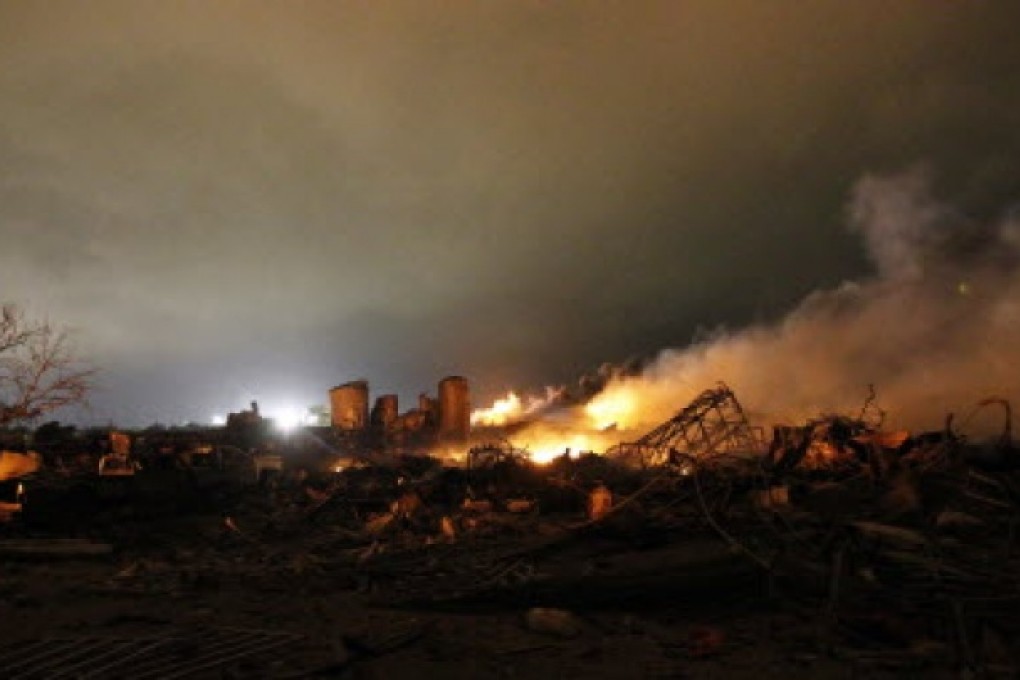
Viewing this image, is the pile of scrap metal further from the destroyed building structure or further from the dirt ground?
the destroyed building structure

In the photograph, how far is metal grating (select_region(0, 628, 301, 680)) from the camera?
7.33m

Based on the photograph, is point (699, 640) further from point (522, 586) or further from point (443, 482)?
point (443, 482)

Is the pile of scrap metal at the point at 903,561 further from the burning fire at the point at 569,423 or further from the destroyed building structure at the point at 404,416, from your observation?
the destroyed building structure at the point at 404,416

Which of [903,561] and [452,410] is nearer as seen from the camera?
[903,561]

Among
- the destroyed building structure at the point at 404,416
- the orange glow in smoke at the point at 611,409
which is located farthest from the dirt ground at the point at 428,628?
the orange glow in smoke at the point at 611,409

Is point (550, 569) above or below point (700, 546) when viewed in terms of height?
below

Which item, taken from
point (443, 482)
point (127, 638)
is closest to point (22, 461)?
point (443, 482)

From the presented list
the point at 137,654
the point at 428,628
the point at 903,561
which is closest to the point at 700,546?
A: the point at 903,561

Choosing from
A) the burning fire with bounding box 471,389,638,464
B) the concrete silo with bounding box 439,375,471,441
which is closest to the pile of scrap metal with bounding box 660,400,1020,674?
the burning fire with bounding box 471,389,638,464

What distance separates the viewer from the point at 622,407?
142ft

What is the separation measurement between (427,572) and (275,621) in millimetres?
2580

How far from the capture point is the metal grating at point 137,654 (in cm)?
733

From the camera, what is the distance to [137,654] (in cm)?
782

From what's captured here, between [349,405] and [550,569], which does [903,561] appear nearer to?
[550,569]
